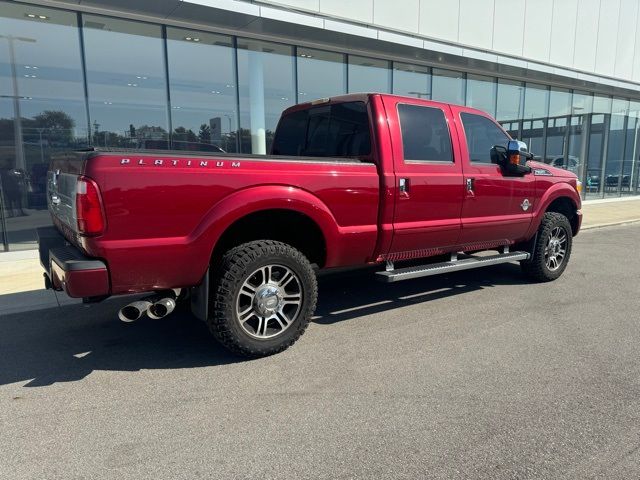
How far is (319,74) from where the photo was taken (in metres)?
11.6

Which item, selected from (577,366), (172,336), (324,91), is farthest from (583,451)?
(324,91)

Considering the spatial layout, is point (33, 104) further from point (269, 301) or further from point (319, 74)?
point (269, 301)

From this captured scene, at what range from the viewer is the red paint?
10.3ft

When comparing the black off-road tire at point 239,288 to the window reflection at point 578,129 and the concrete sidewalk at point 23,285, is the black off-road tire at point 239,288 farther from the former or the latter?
the window reflection at point 578,129

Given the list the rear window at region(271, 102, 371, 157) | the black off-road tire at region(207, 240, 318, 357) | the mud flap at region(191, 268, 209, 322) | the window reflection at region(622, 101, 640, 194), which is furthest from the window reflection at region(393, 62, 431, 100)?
the window reflection at region(622, 101, 640, 194)

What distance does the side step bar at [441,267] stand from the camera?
4434 millimetres

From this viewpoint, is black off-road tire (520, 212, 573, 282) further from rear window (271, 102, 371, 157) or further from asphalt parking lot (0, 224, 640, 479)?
rear window (271, 102, 371, 157)

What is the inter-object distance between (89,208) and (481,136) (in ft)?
13.7

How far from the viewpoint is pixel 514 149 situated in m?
5.21

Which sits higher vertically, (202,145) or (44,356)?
(202,145)

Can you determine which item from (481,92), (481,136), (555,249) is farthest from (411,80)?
(481,136)

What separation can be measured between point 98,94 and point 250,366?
7537 mm

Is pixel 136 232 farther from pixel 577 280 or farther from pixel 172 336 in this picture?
pixel 577 280

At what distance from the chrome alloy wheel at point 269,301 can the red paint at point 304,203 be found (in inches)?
17.1
